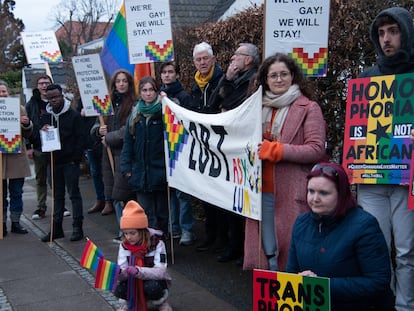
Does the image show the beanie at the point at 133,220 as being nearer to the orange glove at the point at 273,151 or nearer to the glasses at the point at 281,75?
the orange glove at the point at 273,151

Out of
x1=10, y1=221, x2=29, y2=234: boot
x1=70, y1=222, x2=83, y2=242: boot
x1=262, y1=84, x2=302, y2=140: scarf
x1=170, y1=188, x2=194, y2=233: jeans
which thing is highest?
x1=262, y1=84, x2=302, y2=140: scarf

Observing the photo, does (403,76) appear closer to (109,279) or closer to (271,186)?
(271,186)

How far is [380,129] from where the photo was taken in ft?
11.5

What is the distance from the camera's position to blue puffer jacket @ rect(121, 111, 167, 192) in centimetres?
536

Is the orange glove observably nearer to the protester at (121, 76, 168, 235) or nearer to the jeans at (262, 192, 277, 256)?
the jeans at (262, 192, 277, 256)

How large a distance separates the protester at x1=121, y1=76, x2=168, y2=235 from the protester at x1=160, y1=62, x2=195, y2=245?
185 mm

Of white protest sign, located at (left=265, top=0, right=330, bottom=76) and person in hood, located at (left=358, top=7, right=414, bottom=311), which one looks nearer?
person in hood, located at (left=358, top=7, right=414, bottom=311)

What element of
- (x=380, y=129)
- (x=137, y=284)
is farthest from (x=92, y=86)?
(x=380, y=129)

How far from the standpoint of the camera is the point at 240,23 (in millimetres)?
5945

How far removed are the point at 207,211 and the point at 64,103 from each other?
84.2 inches

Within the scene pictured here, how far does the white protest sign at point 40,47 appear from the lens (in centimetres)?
1079

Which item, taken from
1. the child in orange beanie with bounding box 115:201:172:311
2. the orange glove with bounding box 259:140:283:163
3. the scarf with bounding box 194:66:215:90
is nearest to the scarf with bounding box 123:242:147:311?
the child in orange beanie with bounding box 115:201:172:311

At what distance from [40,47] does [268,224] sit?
8249mm

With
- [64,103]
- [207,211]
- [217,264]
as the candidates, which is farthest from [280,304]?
[64,103]
